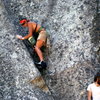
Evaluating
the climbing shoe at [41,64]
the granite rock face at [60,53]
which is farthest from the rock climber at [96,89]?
the climbing shoe at [41,64]

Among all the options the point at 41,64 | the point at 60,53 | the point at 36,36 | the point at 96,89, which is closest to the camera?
the point at 96,89

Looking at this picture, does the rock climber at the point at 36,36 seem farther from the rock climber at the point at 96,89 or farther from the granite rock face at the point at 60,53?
the rock climber at the point at 96,89

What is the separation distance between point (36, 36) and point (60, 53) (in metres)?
1.10

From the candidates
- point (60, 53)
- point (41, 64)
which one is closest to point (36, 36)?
point (60, 53)

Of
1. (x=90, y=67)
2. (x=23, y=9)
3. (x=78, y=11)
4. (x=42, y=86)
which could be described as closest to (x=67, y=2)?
(x=78, y=11)

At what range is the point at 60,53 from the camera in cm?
1056

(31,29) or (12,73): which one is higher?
(31,29)

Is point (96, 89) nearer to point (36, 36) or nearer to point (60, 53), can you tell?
point (60, 53)

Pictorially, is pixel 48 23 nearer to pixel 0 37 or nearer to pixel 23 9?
pixel 23 9

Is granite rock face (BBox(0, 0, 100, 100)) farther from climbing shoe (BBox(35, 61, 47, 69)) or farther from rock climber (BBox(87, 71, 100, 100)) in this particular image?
rock climber (BBox(87, 71, 100, 100))

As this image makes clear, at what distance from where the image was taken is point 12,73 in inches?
377

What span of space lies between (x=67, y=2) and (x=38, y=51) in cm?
237

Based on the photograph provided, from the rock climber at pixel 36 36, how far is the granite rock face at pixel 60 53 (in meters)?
0.36

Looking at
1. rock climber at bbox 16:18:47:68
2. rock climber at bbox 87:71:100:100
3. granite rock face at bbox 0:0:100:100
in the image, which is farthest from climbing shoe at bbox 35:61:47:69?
rock climber at bbox 87:71:100:100
